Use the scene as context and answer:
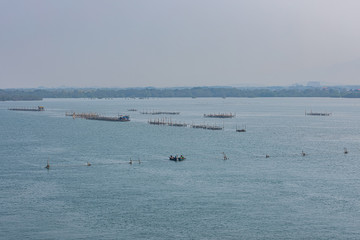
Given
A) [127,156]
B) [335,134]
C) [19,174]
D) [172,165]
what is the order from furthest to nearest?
[335,134] < [127,156] < [172,165] < [19,174]

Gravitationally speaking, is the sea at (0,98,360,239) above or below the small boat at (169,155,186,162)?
below

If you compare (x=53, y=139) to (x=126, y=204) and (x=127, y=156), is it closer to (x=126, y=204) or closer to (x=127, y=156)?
(x=127, y=156)

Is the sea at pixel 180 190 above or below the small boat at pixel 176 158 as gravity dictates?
below

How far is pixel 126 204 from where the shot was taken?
42.0m

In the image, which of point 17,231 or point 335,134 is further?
point 335,134

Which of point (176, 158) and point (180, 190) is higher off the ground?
point (176, 158)

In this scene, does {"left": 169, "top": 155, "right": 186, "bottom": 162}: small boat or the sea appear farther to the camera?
{"left": 169, "top": 155, "right": 186, "bottom": 162}: small boat

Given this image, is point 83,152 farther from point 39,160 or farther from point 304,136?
point 304,136

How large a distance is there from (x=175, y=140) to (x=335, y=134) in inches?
1251

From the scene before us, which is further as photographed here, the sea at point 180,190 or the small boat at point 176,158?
the small boat at point 176,158

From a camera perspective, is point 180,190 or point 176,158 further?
point 176,158

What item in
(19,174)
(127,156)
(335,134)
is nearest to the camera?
(19,174)

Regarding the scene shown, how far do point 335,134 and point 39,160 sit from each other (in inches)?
2254

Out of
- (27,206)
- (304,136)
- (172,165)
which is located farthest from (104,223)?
(304,136)
